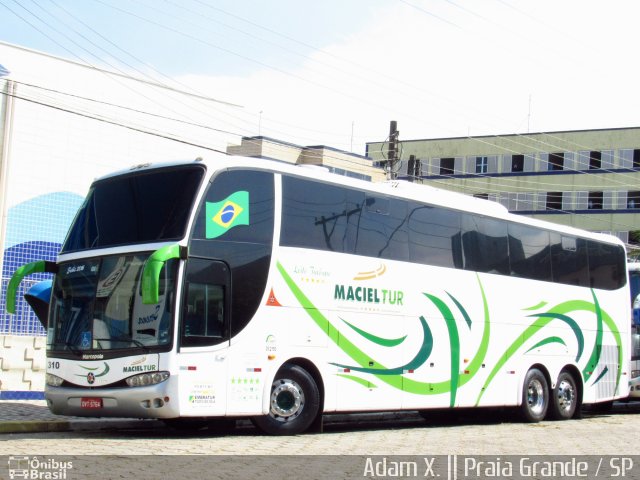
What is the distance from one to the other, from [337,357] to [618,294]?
32.8ft

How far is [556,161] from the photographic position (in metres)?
74.5

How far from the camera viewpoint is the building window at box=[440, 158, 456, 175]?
79.3 meters

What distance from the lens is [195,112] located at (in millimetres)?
30469

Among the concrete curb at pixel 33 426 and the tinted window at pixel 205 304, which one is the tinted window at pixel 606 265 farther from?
the concrete curb at pixel 33 426

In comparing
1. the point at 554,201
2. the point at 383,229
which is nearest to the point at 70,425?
the point at 383,229

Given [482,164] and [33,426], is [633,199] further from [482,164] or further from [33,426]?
[33,426]

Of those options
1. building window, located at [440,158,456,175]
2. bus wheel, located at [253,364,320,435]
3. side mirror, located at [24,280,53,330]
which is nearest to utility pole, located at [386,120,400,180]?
side mirror, located at [24,280,53,330]

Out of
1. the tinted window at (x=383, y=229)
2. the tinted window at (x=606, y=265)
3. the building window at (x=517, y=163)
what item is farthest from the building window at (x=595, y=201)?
the tinted window at (x=383, y=229)

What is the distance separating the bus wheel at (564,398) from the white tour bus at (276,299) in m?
1.20

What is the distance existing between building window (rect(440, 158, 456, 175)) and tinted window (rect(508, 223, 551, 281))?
59.3 m

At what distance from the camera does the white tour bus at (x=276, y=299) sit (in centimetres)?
1309

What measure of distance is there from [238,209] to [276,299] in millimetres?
1471

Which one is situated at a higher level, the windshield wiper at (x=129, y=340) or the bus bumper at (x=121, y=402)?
the windshield wiper at (x=129, y=340)

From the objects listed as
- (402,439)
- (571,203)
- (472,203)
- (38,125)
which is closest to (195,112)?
(38,125)
